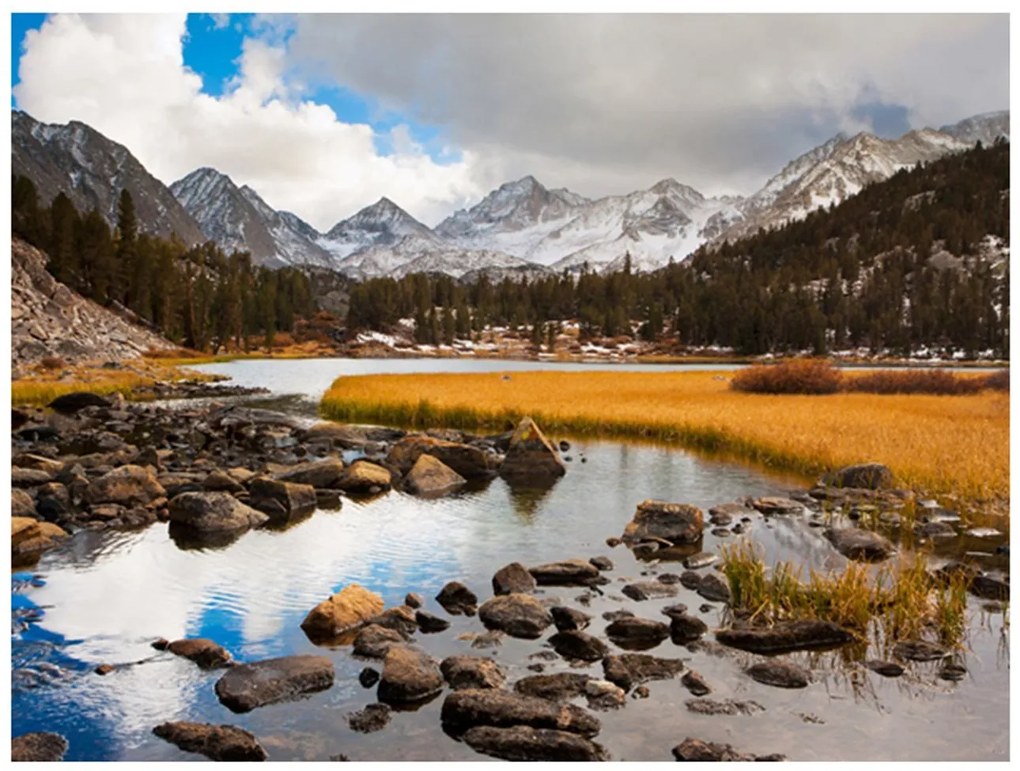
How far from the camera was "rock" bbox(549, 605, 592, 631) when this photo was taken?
43.6ft

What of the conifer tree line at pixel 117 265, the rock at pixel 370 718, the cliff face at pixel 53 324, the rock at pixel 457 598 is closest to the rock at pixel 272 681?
the rock at pixel 370 718

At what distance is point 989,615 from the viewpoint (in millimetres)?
13758

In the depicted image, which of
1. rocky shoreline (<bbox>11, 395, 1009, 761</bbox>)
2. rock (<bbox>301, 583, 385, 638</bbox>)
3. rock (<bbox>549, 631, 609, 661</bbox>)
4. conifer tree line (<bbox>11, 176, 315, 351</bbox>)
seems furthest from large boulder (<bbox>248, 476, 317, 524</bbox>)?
conifer tree line (<bbox>11, 176, 315, 351</bbox>)

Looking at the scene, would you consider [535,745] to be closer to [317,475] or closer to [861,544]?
[861,544]

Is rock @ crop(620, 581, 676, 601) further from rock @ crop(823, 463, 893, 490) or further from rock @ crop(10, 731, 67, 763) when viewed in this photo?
rock @ crop(823, 463, 893, 490)

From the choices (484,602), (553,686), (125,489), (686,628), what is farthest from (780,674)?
(125,489)

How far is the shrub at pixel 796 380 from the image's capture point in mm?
59750

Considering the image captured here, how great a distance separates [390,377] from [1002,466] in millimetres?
57681

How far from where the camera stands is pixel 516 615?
13484mm

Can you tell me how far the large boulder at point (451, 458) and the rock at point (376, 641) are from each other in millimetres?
15949

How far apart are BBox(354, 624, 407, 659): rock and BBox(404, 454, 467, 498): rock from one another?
12.6 metres

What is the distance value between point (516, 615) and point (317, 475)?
1440 centimetres

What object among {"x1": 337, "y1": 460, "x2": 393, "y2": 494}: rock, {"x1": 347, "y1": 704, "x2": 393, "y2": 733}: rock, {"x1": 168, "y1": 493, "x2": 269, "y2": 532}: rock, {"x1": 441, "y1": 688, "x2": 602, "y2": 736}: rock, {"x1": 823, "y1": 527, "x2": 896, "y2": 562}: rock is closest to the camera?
{"x1": 441, "y1": 688, "x2": 602, "y2": 736}: rock

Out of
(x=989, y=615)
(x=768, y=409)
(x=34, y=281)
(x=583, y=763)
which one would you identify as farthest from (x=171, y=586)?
(x=34, y=281)
